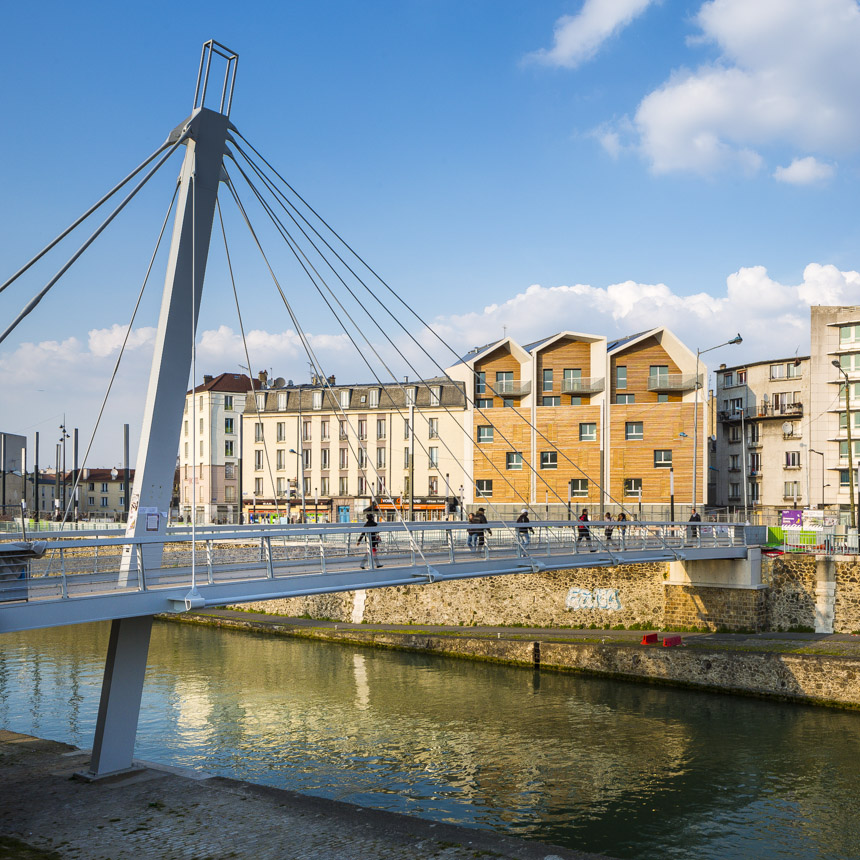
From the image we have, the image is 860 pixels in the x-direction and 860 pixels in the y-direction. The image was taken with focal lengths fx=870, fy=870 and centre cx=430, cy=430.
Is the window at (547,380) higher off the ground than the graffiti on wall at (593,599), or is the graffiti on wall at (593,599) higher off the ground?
the window at (547,380)

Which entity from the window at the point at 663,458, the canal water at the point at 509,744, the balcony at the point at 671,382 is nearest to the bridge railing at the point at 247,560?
the canal water at the point at 509,744

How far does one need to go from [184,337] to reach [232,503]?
62276 mm

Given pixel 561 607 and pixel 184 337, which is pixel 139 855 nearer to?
pixel 184 337

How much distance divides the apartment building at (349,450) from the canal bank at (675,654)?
2706cm

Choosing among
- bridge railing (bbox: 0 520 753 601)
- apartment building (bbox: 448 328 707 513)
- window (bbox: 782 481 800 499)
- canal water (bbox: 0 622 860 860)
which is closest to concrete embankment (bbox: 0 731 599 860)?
canal water (bbox: 0 622 860 860)

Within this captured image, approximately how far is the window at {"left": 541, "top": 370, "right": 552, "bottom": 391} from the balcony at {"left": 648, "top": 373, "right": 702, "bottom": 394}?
5975 mm

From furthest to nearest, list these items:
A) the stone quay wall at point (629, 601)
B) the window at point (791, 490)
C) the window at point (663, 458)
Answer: the window at point (791, 490) → the window at point (663, 458) → the stone quay wall at point (629, 601)

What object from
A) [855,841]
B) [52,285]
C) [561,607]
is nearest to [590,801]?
[855,841]

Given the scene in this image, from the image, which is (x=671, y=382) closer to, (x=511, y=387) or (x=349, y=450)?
(x=511, y=387)

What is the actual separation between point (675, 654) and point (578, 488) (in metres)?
26.4

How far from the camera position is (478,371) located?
5506 cm

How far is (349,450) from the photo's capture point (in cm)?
6669

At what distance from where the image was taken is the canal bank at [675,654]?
79.8ft

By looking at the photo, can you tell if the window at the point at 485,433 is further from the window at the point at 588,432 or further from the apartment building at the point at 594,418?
the window at the point at 588,432
